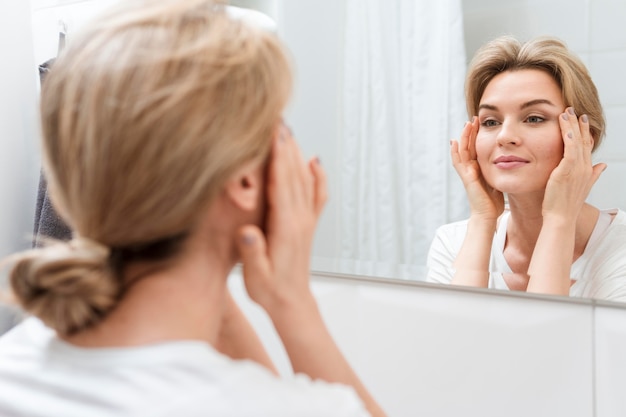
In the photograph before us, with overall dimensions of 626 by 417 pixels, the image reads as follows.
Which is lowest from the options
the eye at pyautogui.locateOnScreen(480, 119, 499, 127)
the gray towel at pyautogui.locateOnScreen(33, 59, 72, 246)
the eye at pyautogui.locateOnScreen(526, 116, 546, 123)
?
the gray towel at pyautogui.locateOnScreen(33, 59, 72, 246)

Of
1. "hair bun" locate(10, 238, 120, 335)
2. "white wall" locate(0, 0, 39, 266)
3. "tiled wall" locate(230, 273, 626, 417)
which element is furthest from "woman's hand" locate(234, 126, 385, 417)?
"white wall" locate(0, 0, 39, 266)

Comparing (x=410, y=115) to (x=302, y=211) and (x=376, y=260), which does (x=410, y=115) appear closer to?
(x=376, y=260)

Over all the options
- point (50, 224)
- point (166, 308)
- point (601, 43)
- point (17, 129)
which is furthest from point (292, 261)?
point (17, 129)

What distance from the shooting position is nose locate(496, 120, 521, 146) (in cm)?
87

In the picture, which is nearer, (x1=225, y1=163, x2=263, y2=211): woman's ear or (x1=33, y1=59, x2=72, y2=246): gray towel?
(x1=225, y1=163, x2=263, y2=211): woman's ear

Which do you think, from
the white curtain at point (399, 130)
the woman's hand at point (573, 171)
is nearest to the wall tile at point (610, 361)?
the woman's hand at point (573, 171)

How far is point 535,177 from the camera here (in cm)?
87

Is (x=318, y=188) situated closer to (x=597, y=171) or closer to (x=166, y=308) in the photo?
(x=166, y=308)

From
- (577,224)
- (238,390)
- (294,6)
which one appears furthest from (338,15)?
(238,390)

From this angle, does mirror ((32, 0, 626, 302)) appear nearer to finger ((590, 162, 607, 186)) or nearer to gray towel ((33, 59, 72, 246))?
finger ((590, 162, 607, 186))

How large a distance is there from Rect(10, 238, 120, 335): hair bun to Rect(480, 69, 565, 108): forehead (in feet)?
1.79

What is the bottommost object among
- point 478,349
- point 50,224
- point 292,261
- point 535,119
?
point 478,349

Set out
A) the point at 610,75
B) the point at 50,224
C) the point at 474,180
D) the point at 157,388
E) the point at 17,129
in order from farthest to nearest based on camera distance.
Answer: the point at 17,129 < the point at 50,224 < the point at 474,180 < the point at 610,75 < the point at 157,388

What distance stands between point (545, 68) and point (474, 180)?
170 millimetres
